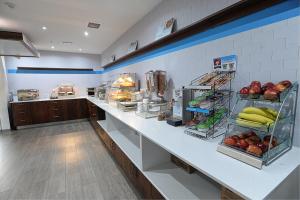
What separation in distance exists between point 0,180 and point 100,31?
3095mm

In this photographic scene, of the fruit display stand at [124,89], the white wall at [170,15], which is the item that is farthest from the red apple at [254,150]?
the fruit display stand at [124,89]

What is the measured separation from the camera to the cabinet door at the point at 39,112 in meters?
4.91

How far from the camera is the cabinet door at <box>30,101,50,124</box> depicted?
4.91m

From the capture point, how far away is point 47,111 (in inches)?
200

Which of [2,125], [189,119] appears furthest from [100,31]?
[2,125]

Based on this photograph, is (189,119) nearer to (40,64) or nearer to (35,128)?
(35,128)

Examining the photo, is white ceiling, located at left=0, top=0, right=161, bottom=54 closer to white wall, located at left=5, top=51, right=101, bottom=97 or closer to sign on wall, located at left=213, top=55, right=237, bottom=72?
sign on wall, located at left=213, top=55, right=237, bottom=72

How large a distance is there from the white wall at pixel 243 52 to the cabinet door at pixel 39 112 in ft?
13.8

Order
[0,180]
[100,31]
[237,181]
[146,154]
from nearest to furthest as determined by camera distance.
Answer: [237,181], [146,154], [0,180], [100,31]

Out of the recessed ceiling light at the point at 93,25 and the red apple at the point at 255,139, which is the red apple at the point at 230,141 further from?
the recessed ceiling light at the point at 93,25

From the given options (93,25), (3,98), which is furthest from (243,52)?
(3,98)

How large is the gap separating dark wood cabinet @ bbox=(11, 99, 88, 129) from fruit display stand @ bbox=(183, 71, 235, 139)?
480 centimetres

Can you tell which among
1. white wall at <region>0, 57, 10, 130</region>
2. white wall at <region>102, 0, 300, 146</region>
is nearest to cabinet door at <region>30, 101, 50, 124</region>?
white wall at <region>0, 57, 10, 130</region>

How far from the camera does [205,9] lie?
1.67m
